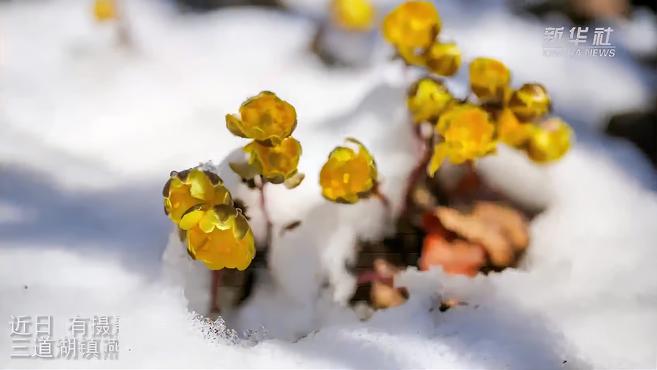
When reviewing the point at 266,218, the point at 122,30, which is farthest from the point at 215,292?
the point at 122,30

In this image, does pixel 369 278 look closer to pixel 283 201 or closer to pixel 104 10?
pixel 283 201

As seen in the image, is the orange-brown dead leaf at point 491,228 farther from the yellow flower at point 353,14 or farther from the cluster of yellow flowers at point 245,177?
the yellow flower at point 353,14

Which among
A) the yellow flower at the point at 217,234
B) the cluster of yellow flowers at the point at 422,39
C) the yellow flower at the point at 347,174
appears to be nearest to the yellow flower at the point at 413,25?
the cluster of yellow flowers at the point at 422,39

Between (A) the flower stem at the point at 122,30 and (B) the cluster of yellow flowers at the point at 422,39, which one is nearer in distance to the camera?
(B) the cluster of yellow flowers at the point at 422,39

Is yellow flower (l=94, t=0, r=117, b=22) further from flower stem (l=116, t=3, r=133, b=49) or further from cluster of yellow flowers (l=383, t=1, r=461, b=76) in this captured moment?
cluster of yellow flowers (l=383, t=1, r=461, b=76)

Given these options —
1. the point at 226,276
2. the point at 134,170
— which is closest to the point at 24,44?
the point at 134,170

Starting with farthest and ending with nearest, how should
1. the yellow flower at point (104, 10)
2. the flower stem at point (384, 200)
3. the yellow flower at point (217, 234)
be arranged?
1. the yellow flower at point (104, 10)
2. the flower stem at point (384, 200)
3. the yellow flower at point (217, 234)

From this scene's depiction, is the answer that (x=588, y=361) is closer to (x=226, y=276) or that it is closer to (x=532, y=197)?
(x=532, y=197)
